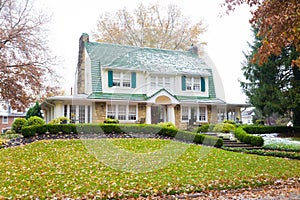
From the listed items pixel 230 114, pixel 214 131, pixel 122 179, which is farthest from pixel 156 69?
pixel 122 179

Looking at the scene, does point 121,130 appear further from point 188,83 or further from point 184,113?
point 188,83

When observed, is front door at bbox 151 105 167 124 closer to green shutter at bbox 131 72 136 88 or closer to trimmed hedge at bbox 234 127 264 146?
green shutter at bbox 131 72 136 88

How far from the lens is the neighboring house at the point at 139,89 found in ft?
68.8

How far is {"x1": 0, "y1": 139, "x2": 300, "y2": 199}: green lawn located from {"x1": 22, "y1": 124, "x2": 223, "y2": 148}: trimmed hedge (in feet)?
6.37

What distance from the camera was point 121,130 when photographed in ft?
56.4

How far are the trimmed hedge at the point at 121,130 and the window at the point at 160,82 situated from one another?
6469mm

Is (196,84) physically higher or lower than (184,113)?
higher

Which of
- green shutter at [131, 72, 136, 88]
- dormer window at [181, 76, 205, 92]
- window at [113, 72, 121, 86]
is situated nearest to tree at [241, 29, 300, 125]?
dormer window at [181, 76, 205, 92]

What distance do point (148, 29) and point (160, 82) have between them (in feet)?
36.5

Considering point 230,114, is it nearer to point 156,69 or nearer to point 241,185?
point 156,69

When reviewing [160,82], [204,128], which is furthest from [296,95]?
[160,82]

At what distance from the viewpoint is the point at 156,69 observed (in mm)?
23297

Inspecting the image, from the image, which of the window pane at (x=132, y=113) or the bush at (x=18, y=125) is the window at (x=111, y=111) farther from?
the bush at (x=18, y=125)

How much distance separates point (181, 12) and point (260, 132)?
1707 centimetres
